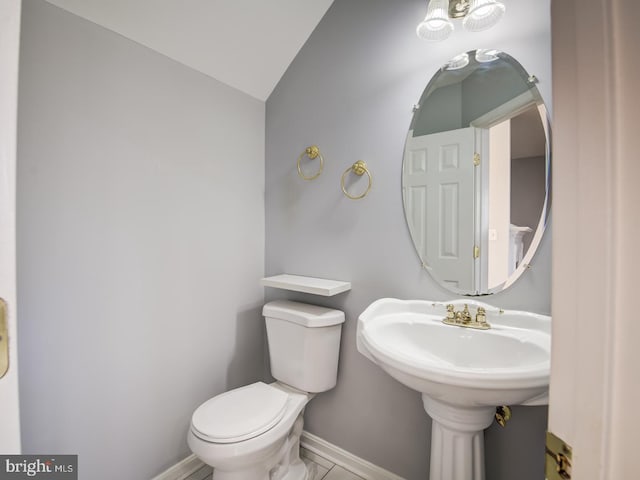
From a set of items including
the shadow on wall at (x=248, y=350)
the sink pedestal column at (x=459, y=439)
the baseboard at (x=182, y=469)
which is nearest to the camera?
the sink pedestal column at (x=459, y=439)

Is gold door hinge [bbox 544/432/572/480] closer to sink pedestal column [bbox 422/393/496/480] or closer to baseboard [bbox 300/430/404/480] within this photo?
sink pedestal column [bbox 422/393/496/480]

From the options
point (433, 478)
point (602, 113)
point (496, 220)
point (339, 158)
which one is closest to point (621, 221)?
point (602, 113)

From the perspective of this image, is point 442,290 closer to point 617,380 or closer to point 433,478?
point 433,478

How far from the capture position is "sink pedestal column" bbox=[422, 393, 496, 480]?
930 mm

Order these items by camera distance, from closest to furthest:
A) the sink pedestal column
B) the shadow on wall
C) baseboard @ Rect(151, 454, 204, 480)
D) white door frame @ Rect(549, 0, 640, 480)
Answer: white door frame @ Rect(549, 0, 640, 480), the sink pedestal column, baseboard @ Rect(151, 454, 204, 480), the shadow on wall

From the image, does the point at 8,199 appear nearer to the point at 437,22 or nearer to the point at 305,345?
the point at 305,345

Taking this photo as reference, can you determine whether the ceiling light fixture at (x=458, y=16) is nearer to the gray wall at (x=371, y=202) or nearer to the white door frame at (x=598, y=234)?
the gray wall at (x=371, y=202)

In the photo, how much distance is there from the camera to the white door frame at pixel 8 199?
1.31 ft

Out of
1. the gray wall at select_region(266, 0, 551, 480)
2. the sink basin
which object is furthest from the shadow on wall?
the sink basin

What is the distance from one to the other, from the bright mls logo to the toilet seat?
0.40m

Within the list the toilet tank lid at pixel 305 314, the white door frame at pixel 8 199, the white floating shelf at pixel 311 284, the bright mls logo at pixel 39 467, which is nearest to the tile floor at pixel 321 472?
the bright mls logo at pixel 39 467

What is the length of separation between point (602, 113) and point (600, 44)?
71 mm

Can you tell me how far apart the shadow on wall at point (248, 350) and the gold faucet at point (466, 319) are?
1128mm

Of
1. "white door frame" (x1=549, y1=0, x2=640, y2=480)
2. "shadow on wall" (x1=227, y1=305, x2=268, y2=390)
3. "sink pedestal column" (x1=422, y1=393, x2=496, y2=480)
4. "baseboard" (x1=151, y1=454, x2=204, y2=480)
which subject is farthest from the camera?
"shadow on wall" (x1=227, y1=305, x2=268, y2=390)
